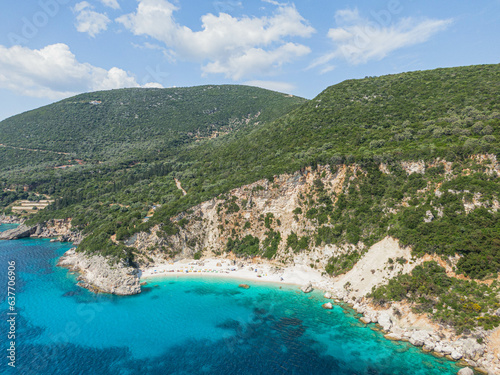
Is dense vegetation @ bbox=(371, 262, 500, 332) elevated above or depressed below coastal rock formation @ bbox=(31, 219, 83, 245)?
below

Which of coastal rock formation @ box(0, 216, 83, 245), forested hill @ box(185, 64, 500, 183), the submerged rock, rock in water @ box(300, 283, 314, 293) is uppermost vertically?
forested hill @ box(185, 64, 500, 183)

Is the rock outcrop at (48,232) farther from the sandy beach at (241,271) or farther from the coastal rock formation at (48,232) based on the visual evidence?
the sandy beach at (241,271)

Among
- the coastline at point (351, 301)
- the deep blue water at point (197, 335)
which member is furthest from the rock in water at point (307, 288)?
the deep blue water at point (197, 335)

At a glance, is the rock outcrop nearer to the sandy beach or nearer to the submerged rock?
the sandy beach

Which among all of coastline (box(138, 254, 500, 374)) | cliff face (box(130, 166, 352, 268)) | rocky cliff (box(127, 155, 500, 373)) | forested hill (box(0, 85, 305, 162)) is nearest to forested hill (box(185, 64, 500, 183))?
rocky cliff (box(127, 155, 500, 373))

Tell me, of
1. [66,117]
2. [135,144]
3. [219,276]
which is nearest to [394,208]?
[219,276]

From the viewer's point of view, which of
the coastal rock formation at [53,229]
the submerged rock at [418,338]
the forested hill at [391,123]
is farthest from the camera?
the coastal rock formation at [53,229]

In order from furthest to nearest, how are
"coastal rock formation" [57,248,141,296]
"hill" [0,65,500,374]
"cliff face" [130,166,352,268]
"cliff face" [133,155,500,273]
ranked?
1. "cliff face" [130,166,352,268]
2. "coastal rock formation" [57,248,141,296]
3. "cliff face" [133,155,500,273]
4. "hill" [0,65,500,374]
